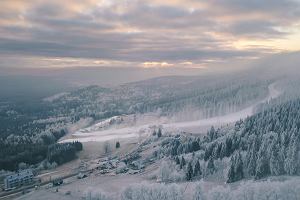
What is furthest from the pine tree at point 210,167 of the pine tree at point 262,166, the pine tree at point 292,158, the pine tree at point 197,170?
the pine tree at point 292,158

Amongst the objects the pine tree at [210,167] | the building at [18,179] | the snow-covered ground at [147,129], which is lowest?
the building at [18,179]

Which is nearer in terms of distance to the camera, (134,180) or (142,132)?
(134,180)

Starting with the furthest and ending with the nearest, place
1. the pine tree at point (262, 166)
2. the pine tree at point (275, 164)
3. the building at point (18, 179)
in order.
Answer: the building at point (18, 179) → the pine tree at point (262, 166) → the pine tree at point (275, 164)

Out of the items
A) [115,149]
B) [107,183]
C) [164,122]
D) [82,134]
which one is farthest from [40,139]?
[107,183]

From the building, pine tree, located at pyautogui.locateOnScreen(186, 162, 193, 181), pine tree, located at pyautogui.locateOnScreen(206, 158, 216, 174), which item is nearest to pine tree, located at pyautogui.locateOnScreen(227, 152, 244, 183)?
pine tree, located at pyautogui.locateOnScreen(206, 158, 216, 174)

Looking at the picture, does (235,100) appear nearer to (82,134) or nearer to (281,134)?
(82,134)

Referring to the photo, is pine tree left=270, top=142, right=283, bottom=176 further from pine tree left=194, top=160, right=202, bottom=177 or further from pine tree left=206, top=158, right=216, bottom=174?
pine tree left=194, top=160, right=202, bottom=177

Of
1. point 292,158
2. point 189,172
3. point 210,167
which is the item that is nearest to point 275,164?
A: point 292,158

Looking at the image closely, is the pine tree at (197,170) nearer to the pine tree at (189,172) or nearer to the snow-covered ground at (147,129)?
the pine tree at (189,172)
